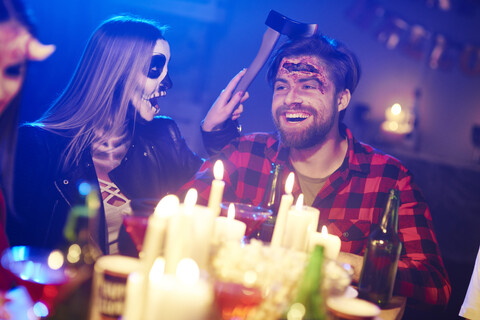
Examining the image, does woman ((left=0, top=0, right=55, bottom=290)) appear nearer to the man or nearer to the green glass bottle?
the man

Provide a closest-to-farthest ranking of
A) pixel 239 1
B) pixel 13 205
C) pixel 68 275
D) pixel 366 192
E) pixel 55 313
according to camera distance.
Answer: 1. pixel 55 313
2. pixel 68 275
3. pixel 13 205
4. pixel 366 192
5. pixel 239 1

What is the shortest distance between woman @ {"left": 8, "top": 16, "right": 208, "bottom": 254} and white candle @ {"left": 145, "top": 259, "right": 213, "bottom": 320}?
1.38 meters

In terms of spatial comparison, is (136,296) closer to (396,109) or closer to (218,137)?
(218,137)

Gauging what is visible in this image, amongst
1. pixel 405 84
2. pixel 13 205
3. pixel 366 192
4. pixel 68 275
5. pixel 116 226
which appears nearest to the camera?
pixel 68 275

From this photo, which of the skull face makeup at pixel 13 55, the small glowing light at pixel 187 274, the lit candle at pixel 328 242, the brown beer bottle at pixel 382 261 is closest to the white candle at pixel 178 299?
the small glowing light at pixel 187 274

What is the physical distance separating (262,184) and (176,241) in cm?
175

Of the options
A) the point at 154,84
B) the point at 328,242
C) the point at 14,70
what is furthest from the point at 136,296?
the point at 154,84

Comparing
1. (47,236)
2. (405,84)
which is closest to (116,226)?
(47,236)

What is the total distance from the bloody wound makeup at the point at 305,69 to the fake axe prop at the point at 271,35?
13 centimetres

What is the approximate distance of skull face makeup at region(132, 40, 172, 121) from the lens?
2.31 m

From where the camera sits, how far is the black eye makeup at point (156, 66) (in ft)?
7.59

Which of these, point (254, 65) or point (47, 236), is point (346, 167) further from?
point (47, 236)

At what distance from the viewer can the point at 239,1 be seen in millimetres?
3090

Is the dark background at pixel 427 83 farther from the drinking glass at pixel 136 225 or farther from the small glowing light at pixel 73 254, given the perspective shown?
the small glowing light at pixel 73 254
